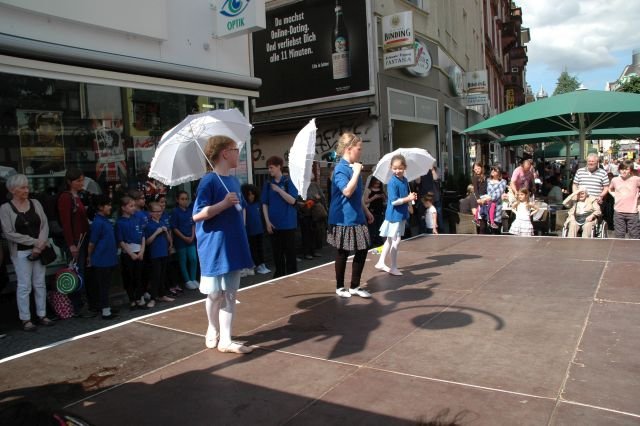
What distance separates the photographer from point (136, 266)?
6.79 metres

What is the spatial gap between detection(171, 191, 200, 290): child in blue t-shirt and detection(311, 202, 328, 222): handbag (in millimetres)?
3217

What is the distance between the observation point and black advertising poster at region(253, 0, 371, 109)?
1467 cm

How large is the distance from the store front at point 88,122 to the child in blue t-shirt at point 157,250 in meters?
1.31

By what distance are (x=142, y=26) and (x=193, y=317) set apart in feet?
17.4

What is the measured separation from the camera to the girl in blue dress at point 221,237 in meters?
3.99

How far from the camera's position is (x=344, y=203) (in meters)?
5.43

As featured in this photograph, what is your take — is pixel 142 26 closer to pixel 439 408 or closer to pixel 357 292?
pixel 357 292

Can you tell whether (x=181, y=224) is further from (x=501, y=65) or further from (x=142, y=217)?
(x=501, y=65)

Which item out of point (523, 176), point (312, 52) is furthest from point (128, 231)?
point (312, 52)

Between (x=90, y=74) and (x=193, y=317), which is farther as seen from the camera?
(x=90, y=74)

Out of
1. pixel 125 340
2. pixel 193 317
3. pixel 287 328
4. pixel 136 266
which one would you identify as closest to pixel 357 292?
pixel 287 328

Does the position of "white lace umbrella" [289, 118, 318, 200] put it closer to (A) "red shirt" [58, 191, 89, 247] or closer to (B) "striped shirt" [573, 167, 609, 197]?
(A) "red shirt" [58, 191, 89, 247]

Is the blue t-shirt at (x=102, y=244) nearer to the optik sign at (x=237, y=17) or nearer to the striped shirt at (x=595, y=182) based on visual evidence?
the optik sign at (x=237, y=17)

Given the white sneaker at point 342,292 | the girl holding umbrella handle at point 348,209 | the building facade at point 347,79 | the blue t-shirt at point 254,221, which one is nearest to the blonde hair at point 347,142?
the girl holding umbrella handle at point 348,209
